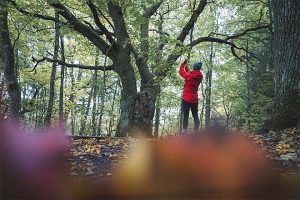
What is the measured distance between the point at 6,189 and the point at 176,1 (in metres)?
17.8

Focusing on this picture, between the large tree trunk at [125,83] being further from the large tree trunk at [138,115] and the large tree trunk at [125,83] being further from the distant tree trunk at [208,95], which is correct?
the distant tree trunk at [208,95]

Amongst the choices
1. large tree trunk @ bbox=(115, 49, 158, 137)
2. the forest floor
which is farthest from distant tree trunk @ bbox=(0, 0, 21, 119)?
the forest floor

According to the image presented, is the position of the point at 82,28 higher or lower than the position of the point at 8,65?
higher

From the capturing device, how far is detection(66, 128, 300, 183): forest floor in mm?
4754

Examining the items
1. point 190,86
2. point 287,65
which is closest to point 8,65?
point 190,86

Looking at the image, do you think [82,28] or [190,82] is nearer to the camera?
[190,82]

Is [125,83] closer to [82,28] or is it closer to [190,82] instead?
[82,28]

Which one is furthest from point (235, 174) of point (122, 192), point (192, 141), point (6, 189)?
point (6, 189)

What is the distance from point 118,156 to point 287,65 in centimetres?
412

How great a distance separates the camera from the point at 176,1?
797 inches

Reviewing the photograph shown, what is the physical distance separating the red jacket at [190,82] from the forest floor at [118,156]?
7.21ft

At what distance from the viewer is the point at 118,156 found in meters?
6.52

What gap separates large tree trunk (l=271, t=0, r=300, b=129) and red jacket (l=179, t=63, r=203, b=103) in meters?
2.11

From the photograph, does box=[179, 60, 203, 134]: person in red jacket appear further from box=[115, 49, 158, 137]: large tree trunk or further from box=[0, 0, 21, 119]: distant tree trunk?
box=[0, 0, 21, 119]: distant tree trunk
